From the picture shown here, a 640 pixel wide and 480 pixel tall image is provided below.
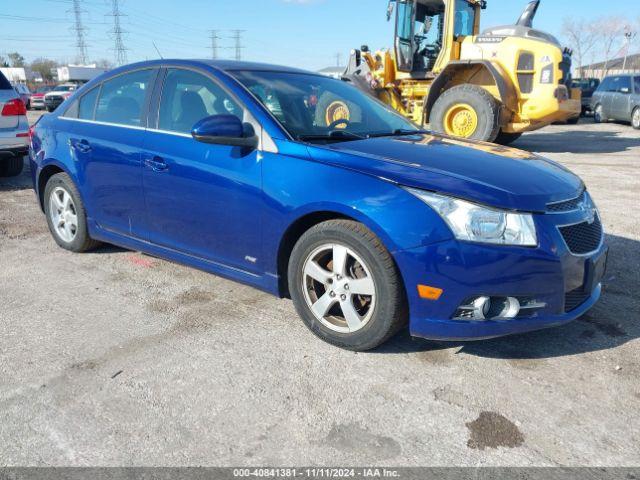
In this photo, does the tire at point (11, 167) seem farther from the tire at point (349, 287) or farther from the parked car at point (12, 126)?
the tire at point (349, 287)

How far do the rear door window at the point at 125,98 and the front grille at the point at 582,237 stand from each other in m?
2.97

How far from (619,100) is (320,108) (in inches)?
729

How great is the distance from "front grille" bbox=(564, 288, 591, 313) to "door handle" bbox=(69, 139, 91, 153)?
11.8 ft

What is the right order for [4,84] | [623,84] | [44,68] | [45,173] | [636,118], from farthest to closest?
[44,68]
[623,84]
[636,118]
[4,84]
[45,173]

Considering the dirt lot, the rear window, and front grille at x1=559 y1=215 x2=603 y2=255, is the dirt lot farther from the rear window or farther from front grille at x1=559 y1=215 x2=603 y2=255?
the rear window

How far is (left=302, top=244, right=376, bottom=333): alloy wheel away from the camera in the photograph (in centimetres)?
289

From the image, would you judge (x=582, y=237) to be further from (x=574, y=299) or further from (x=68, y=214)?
(x=68, y=214)

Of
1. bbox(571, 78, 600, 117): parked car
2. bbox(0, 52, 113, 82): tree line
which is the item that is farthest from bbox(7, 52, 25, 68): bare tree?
bbox(571, 78, 600, 117): parked car

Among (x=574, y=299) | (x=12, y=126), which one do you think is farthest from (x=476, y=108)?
(x=574, y=299)

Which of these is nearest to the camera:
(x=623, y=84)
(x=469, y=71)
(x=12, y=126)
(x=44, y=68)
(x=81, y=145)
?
(x=81, y=145)

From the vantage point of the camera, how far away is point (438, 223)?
261cm

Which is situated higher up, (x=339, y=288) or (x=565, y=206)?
(x=565, y=206)

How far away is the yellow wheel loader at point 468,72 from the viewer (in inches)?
400

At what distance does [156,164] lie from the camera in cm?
368
